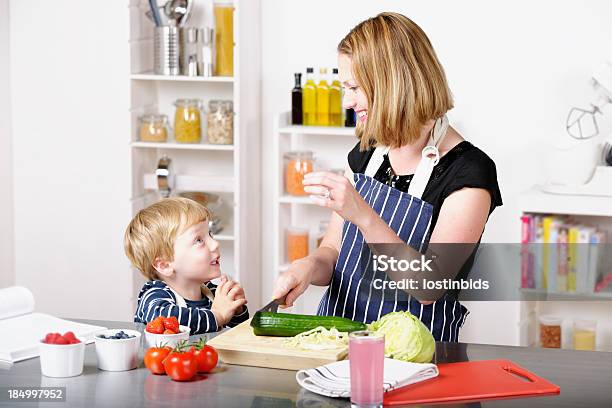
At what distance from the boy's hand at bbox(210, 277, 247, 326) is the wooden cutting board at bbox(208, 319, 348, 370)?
0.32m

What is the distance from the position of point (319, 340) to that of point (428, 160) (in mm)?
681

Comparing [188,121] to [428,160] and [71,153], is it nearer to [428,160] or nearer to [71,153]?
[71,153]

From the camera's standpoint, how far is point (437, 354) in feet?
6.89

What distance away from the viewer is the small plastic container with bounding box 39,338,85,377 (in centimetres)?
194

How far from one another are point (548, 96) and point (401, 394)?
253cm

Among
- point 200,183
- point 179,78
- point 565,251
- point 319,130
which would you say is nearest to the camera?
point 565,251

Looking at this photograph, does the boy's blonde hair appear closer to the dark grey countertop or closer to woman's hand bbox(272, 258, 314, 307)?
woman's hand bbox(272, 258, 314, 307)

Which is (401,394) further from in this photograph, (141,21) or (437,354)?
(141,21)

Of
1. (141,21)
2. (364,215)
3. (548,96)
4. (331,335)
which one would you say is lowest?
(331,335)

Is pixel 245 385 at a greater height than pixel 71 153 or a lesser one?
lesser

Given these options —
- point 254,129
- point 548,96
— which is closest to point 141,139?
point 254,129

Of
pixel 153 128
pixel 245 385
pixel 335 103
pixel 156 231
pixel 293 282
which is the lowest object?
pixel 245 385

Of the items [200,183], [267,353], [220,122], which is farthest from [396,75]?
[200,183]

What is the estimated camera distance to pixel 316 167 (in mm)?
4402
